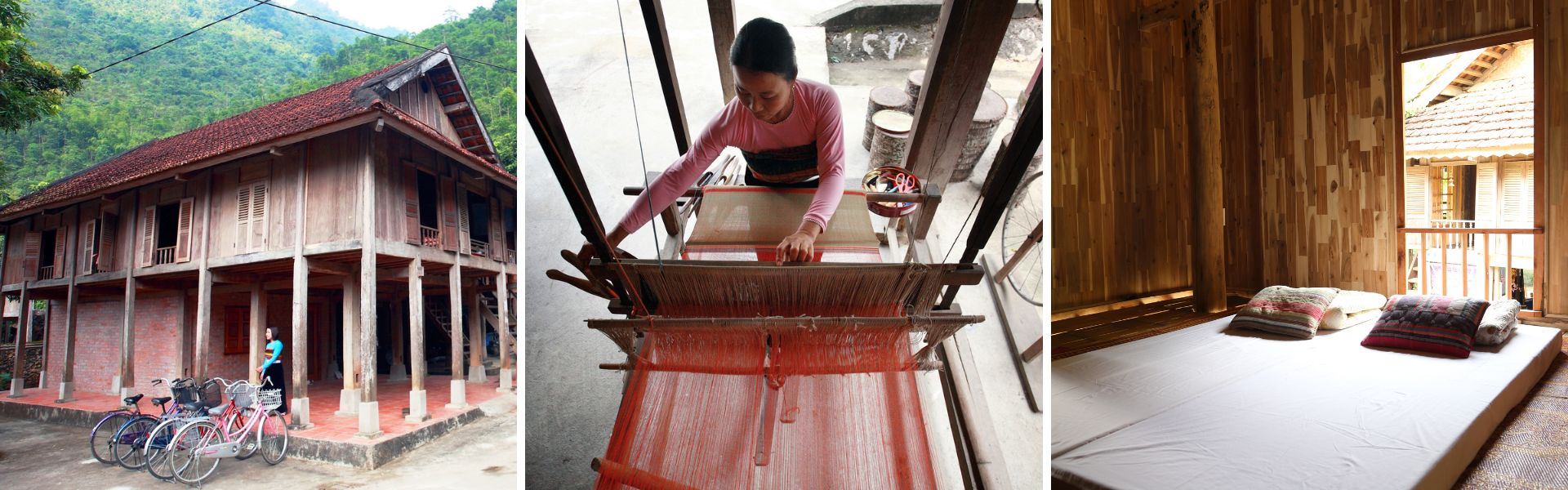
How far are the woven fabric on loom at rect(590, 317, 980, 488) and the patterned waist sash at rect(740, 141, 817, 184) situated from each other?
0.44 m

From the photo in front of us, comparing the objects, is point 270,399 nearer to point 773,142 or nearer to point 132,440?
point 132,440

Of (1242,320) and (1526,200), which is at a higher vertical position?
(1526,200)

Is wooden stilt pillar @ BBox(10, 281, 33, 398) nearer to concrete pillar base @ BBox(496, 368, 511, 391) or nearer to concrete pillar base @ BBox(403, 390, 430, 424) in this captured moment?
concrete pillar base @ BBox(403, 390, 430, 424)

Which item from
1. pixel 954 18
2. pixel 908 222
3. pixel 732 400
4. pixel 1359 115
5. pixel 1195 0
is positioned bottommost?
pixel 732 400

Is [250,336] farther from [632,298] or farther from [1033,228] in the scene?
[1033,228]

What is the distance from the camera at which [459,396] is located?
230 cm

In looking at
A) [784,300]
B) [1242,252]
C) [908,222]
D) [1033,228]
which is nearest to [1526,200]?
[1242,252]

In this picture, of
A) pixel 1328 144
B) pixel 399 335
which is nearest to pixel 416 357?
pixel 399 335

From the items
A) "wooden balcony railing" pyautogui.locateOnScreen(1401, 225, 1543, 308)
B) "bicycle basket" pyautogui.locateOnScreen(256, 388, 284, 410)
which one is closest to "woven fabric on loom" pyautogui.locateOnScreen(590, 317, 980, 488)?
"bicycle basket" pyautogui.locateOnScreen(256, 388, 284, 410)

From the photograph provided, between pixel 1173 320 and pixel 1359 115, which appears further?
pixel 1359 115

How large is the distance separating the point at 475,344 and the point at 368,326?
1.17 feet

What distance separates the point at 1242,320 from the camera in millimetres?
3324

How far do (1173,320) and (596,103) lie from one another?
372 cm

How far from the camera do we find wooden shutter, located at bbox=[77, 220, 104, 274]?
7.63 ft
